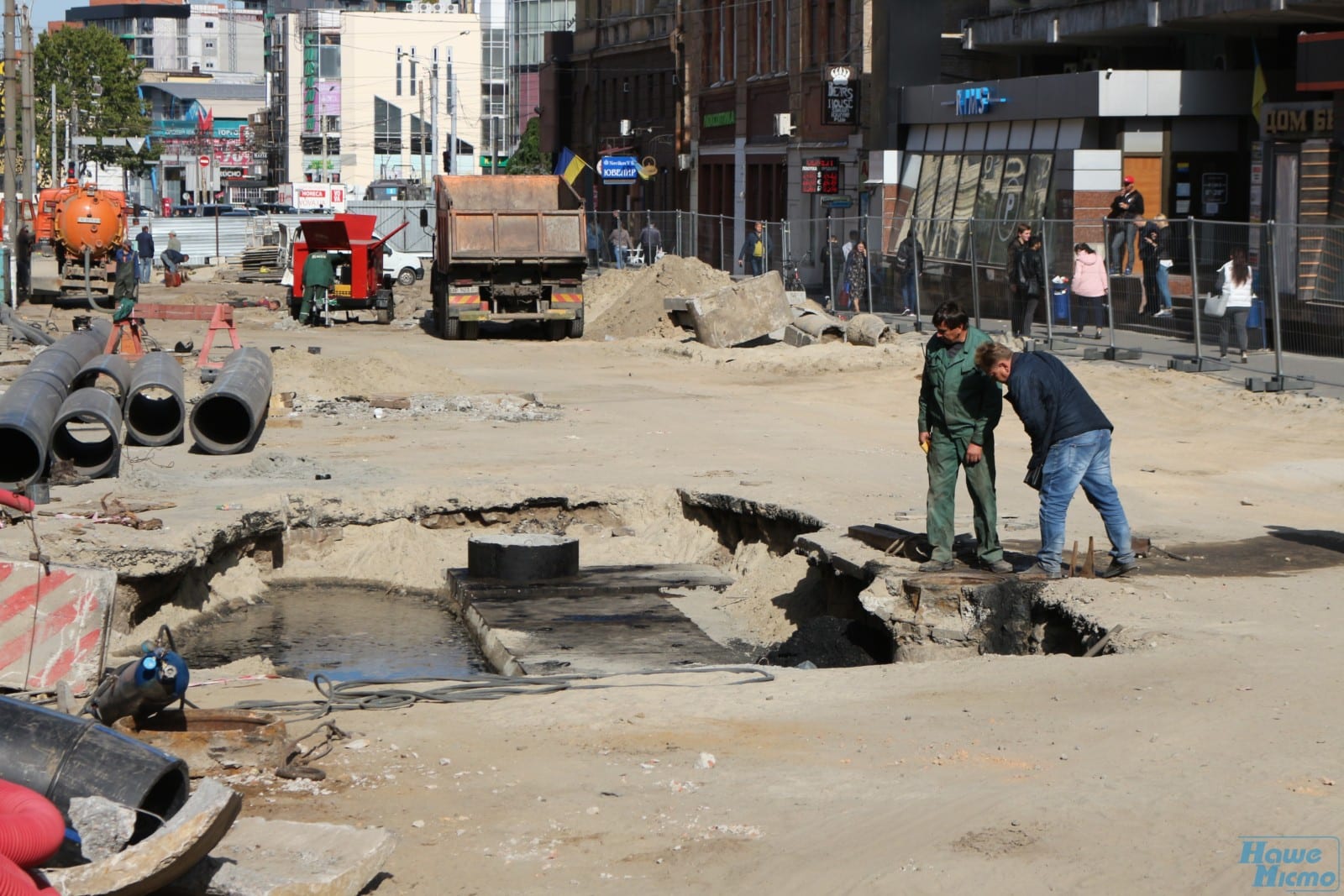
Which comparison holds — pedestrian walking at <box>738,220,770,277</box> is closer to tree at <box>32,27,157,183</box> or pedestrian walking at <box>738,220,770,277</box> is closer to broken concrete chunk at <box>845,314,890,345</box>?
broken concrete chunk at <box>845,314,890,345</box>

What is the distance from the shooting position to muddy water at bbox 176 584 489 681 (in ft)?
37.2

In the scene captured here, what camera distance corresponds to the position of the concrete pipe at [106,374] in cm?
1686

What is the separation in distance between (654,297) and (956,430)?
21.3 meters

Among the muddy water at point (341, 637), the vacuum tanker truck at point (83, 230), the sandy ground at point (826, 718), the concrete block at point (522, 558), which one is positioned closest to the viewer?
the sandy ground at point (826, 718)

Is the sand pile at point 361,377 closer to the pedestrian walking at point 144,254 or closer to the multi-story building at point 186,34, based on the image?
the pedestrian walking at point 144,254

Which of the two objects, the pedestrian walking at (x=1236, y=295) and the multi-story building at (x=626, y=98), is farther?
the multi-story building at (x=626, y=98)

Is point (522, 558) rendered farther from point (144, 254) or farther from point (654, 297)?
point (144, 254)

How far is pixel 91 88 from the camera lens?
9681 cm

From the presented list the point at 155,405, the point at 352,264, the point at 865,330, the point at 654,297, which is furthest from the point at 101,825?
the point at 352,264

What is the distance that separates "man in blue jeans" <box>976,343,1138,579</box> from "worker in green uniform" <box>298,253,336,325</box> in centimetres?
2409

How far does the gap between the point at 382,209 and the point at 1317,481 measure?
42.3 metres

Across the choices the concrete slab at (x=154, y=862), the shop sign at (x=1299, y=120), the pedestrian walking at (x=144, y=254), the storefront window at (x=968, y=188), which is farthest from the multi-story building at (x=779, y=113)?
the concrete slab at (x=154, y=862)

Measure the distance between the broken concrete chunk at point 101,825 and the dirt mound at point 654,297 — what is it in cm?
2438

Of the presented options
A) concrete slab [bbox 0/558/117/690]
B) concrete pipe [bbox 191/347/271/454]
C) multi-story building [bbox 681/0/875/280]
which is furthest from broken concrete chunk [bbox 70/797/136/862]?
multi-story building [bbox 681/0/875/280]
